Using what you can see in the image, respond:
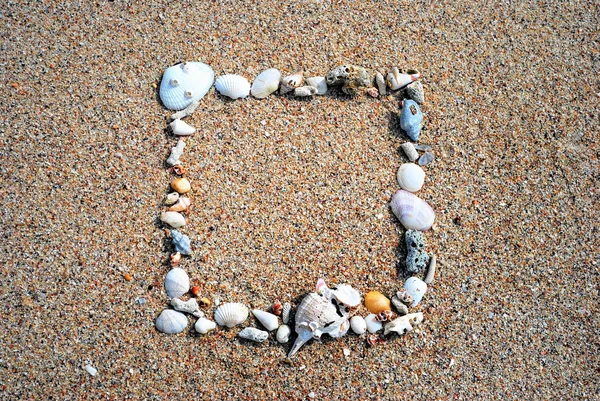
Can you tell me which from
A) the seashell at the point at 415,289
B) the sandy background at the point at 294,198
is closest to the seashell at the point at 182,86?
the sandy background at the point at 294,198

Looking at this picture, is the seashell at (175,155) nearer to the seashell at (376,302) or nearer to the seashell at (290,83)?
the seashell at (290,83)

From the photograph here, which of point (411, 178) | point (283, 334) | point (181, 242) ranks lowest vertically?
point (283, 334)

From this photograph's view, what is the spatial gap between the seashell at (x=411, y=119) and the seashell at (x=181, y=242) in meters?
1.64

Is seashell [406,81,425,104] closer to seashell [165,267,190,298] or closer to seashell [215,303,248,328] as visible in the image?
seashell [215,303,248,328]

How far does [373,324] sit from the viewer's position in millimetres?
2930

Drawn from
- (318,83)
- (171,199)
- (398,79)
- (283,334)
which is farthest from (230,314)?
(398,79)

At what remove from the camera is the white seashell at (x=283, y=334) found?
285 centimetres

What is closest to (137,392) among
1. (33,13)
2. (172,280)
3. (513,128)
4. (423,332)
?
(172,280)

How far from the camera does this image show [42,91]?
3322mm

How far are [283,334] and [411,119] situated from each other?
166cm

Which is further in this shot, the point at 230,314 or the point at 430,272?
the point at 430,272

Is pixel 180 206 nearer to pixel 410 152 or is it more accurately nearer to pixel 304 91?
pixel 304 91

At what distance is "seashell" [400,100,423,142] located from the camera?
3.33 metres

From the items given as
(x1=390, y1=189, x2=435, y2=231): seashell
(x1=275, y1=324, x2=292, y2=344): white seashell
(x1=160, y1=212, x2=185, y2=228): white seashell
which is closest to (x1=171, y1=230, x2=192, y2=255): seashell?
(x1=160, y1=212, x2=185, y2=228): white seashell
